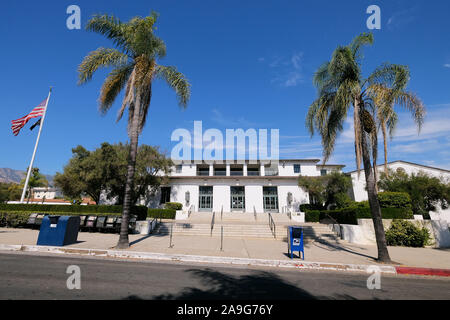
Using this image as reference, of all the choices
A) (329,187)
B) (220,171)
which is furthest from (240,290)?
(220,171)

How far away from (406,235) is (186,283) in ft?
45.8

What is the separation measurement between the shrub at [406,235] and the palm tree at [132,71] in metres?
14.5

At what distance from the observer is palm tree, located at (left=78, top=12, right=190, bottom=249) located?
10141 millimetres

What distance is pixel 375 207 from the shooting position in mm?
8961

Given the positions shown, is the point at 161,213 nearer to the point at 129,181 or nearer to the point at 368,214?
the point at 129,181

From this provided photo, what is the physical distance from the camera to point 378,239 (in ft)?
28.5

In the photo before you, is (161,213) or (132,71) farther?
(161,213)

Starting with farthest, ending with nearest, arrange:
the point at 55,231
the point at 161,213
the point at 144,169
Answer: the point at 144,169 < the point at 161,213 < the point at 55,231

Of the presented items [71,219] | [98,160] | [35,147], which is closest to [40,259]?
[71,219]

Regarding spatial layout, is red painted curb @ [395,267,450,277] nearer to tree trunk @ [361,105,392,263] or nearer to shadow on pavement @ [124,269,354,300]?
tree trunk @ [361,105,392,263]

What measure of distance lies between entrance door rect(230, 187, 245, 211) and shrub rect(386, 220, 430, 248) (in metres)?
18.1

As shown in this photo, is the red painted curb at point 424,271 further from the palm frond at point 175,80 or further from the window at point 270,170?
the window at point 270,170
